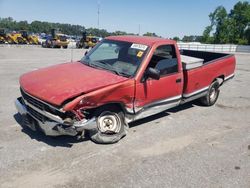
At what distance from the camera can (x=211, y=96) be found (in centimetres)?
761

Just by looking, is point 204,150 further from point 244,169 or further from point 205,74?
point 205,74

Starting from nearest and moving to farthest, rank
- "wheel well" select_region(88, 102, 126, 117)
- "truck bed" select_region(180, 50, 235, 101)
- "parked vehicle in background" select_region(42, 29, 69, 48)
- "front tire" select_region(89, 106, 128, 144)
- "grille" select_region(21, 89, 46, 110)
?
"grille" select_region(21, 89, 46, 110), "wheel well" select_region(88, 102, 126, 117), "front tire" select_region(89, 106, 128, 144), "truck bed" select_region(180, 50, 235, 101), "parked vehicle in background" select_region(42, 29, 69, 48)

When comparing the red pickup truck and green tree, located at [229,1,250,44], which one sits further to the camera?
green tree, located at [229,1,250,44]

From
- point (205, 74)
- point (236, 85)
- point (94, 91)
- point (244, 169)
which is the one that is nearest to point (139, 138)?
point (94, 91)

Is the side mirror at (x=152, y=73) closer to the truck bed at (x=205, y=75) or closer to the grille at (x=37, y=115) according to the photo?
the truck bed at (x=205, y=75)

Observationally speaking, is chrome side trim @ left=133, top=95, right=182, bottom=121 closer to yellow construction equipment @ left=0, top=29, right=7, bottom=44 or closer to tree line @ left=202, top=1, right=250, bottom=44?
yellow construction equipment @ left=0, top=29, right=7, bottom=44

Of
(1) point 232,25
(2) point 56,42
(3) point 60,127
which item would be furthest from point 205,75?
(1) point 232,25

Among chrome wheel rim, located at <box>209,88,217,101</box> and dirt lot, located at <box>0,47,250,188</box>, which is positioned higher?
chrome wheel rim, located at <box>209,88,217,101</box>

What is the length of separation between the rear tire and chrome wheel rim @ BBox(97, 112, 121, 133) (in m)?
3.31

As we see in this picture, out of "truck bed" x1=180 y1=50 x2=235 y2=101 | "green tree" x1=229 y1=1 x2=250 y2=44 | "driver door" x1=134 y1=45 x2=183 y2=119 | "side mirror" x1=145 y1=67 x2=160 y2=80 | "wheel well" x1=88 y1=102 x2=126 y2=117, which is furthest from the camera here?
"green tree" x1=229 y1=1 x2=250 y2=44

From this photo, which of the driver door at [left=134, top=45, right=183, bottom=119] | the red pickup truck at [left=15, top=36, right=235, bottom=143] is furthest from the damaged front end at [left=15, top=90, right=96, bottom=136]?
the driver door at [left=134, top=45, right=183, bottom=119]

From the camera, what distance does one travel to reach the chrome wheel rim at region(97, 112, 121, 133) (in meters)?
4.73

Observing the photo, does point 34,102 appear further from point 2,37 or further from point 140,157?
point 2,37

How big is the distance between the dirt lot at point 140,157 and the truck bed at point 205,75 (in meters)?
0.69
